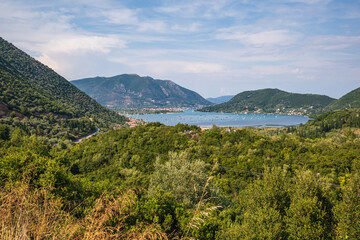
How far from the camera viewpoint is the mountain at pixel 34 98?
175 ft

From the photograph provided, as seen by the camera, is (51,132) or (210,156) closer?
(210,156)

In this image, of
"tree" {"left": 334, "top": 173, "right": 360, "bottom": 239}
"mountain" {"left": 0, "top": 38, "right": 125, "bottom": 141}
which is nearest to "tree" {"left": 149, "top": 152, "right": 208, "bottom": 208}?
"tree" {"left": 334, "top": 173, "right": 360, "bottom": 239}

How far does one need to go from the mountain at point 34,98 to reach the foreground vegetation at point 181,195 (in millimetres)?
29715

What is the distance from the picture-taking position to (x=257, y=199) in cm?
1073

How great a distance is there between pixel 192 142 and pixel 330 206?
2883cm

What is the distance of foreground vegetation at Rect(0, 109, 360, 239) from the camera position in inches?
140

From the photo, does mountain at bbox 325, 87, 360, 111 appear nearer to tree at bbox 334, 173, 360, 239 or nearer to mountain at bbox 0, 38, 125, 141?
mountain at bbox 0, 38, 125, 141

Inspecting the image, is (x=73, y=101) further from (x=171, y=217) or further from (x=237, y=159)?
(x=171, y=217)

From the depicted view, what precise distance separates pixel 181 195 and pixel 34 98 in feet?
234

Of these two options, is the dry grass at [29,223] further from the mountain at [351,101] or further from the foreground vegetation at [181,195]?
the mountain at [351,101]

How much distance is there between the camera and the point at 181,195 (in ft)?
43.1

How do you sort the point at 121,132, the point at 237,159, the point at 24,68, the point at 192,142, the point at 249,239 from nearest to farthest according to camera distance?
the point at 249,239 < the point at 237,159 < the point at 192,142 < the point at 121,132 < the point at 24,68

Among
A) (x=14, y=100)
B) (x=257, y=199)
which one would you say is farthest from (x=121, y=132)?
(x=257, y=199)

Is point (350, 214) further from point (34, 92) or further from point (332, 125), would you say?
point (332, 125)
